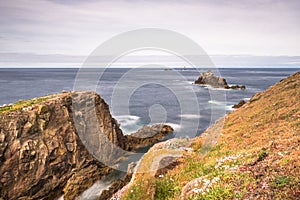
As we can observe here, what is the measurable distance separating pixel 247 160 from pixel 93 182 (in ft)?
80.8

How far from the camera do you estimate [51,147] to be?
3206cm

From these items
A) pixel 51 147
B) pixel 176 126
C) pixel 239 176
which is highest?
pixel 239 176

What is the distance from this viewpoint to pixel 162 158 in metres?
17.0

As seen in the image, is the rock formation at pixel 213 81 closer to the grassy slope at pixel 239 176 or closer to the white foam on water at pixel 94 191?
the white foam on water at pixel 94 191

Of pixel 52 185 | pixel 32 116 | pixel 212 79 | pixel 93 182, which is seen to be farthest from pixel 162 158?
pixel 212 79

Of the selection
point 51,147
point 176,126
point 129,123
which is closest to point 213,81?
point 176,126

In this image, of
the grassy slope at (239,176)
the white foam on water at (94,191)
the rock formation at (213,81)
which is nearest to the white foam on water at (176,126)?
the white foam on water at (94,191)

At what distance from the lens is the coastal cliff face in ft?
94.9

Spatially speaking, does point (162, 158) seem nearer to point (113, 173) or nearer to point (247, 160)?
point (247, 160)

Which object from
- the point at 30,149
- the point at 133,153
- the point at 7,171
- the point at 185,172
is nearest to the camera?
the point at 185,172

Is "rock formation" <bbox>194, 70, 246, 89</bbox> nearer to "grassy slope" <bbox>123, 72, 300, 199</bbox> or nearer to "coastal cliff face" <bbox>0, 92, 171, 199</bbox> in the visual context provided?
"coastal cliff face" <bbox>0, 92, 171, 199</bbox>

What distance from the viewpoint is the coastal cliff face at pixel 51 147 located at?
28938 mm

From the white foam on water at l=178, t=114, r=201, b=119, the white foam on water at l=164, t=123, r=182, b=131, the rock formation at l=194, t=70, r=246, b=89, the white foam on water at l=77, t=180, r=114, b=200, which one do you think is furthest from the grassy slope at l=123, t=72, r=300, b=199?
the rock formation at l=194, t=70, r=246, b=89

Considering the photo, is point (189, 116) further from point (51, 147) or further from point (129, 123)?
point (51, 147)
